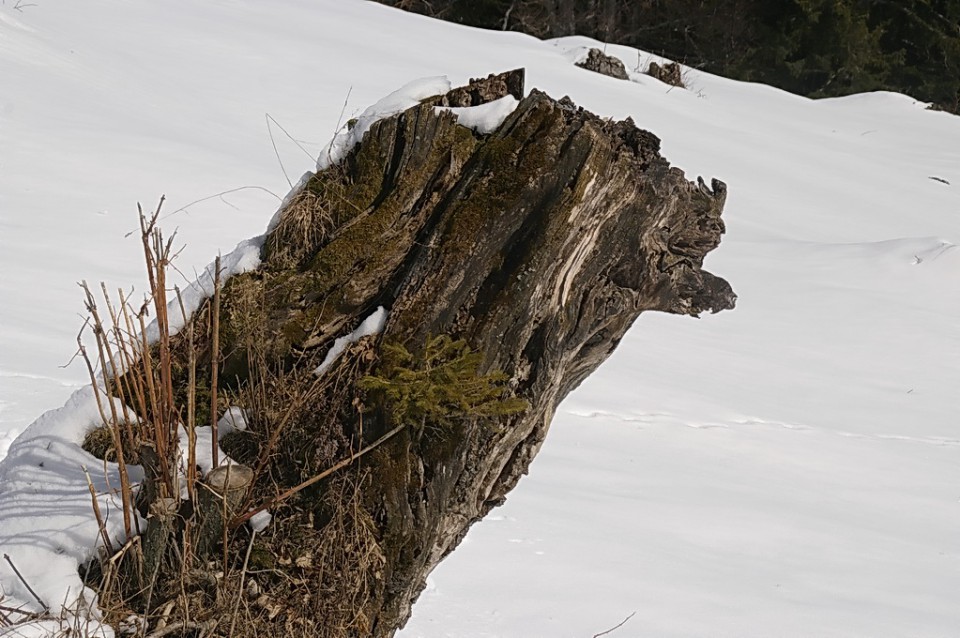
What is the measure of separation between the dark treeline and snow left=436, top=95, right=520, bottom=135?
74.7ft

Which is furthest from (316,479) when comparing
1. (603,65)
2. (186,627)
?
(603,65)

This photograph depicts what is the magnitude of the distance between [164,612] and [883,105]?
18.2m

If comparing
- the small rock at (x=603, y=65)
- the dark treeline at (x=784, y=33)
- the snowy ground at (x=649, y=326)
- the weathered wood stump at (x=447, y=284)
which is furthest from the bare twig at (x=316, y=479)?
the dark treeline at (x=784, y=33)

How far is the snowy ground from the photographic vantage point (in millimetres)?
4230

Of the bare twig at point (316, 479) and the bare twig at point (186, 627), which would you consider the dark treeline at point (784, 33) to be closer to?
the bare twig at point (316, 479)

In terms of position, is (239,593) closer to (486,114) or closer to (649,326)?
(486,114)

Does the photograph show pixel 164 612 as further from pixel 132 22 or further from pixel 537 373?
pixel 132 22

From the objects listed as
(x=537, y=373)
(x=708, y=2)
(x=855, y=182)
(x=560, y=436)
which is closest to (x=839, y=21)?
(x=708, y=2)

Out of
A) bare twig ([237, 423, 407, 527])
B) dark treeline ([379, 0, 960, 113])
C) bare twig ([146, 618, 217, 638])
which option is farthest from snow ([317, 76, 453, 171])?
dark treeline ([379, 0, 960, 113])

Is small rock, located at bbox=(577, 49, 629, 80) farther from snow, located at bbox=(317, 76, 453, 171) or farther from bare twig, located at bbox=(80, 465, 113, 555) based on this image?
bare twig, located at bbox=(80, 465, 113, 555)

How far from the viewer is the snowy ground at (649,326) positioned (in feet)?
13.9

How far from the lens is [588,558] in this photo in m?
4.28

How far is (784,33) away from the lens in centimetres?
2591

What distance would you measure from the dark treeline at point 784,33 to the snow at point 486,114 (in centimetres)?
2276
